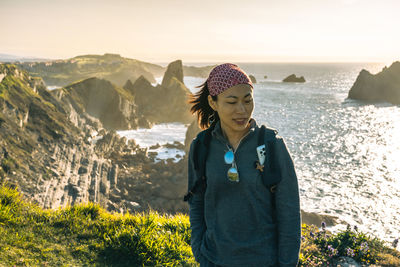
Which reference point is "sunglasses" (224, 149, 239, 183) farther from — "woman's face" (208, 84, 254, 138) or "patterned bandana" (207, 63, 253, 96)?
"patterned bandana" (207, 63, 253, 96)

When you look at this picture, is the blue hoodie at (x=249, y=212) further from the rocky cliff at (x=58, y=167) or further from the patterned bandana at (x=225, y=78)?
the rocky cliff at (x=58, y=167)

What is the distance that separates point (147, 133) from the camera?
181 ft

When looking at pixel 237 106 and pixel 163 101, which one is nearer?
pixel 237 106

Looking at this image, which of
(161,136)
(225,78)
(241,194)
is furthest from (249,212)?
(161,136)

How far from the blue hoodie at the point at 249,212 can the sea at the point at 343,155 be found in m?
23.3

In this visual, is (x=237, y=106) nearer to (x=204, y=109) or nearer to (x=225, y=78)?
(x=225, y=78)

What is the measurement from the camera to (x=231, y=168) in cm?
231

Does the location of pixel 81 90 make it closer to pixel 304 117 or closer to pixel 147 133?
pixel 147 133

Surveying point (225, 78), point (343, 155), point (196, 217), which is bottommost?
point (343, 155)

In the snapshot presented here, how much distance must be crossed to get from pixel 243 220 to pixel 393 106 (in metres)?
97.7

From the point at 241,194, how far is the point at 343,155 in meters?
43.9

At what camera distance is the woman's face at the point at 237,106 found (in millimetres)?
2377

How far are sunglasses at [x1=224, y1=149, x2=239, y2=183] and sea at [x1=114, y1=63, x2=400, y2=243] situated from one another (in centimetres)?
2353

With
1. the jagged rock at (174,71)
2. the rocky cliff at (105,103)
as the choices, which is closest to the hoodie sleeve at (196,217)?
the rocky cliff at (105,103)
